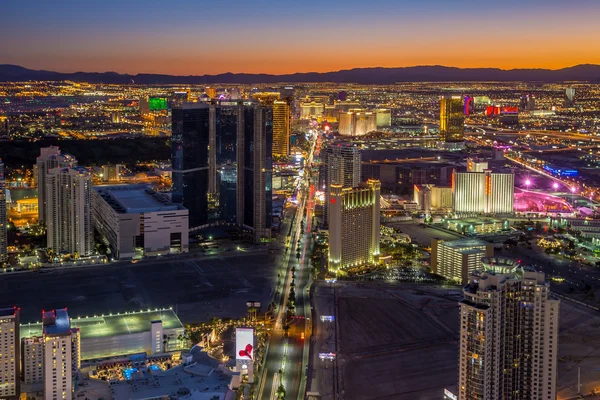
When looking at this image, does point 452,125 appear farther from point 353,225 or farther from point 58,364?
point 58,364

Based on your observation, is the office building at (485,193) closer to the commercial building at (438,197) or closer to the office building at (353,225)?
the commercial building at (438,197)

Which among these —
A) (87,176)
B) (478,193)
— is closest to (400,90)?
(478,193)

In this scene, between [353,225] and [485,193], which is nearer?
[353,225]

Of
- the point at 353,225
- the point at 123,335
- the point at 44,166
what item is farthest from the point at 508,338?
the point at 44,166

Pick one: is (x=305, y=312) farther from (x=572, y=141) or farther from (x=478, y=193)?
(x=572, y=141)

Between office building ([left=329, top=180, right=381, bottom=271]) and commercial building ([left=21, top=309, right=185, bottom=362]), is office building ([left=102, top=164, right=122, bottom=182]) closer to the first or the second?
office building ([left=329, top=180, right=381, bottom=271])
